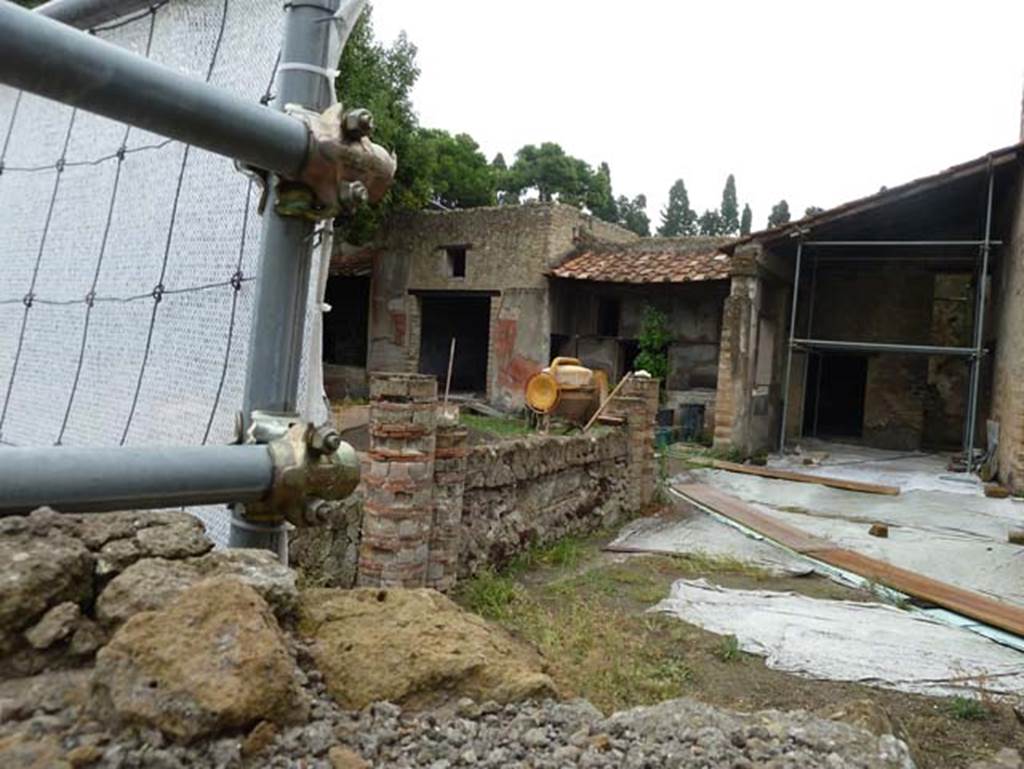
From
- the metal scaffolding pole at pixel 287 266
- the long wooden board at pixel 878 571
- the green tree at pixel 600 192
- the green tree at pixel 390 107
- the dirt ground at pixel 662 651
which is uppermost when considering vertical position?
the green tree at pixel 600 192

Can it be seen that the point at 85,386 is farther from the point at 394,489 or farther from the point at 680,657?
the point at 680,657

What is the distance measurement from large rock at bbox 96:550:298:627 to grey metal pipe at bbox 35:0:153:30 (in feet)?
4.78

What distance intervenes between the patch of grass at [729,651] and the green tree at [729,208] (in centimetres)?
4313

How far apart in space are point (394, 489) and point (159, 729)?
13.3ft

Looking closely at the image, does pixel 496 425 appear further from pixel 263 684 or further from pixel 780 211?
pixel 780 211

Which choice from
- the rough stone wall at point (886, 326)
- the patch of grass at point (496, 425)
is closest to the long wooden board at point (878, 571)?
the patch of grass at point (496, 425)

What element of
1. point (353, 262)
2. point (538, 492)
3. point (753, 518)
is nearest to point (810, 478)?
point (753, 518)

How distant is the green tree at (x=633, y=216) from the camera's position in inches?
1716

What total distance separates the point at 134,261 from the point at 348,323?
18731mm

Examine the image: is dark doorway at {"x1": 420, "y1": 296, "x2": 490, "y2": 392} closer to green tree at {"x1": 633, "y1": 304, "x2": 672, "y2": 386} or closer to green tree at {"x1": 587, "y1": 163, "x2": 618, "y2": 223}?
green tree at {"x1": 633, "y1": 304, "x2": 672, "y2": 386}

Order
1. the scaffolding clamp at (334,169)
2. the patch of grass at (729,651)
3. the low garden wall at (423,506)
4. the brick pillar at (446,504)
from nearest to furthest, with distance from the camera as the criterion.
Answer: the scaffolding clamp at (334,169) → the patch of grass at (729,651) → the low garden wall at (423,506) → the brick pillar at (446,504)

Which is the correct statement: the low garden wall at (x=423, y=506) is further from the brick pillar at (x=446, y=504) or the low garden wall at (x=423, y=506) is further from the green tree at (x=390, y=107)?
the green tree at (x=390, y=107)

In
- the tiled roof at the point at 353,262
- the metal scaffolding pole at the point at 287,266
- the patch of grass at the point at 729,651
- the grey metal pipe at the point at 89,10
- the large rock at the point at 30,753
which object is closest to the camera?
the large rock at the point at 30,753

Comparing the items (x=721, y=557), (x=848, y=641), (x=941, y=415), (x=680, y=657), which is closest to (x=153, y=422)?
(x=680, y=657)
